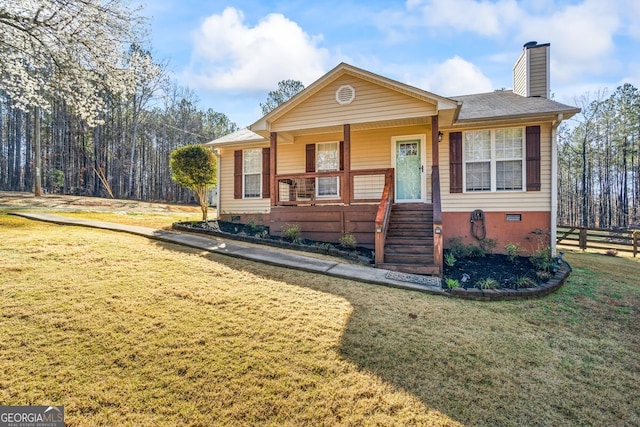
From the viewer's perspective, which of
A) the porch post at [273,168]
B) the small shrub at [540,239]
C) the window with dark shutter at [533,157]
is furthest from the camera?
the porch post at [273,168]

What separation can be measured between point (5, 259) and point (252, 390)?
529 cm

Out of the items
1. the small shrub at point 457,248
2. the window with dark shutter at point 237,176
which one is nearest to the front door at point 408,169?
the small shrub at point 457,248

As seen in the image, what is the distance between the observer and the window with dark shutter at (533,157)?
26.1 ft

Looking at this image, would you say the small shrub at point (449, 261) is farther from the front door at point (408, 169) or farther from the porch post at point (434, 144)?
the front door at point (408, 169)

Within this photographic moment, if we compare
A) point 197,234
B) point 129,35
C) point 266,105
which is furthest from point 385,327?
point 266,105

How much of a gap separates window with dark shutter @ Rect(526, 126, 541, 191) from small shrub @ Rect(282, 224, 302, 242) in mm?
6411

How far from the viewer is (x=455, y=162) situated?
28.1 ft

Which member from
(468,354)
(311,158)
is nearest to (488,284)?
(468,354)

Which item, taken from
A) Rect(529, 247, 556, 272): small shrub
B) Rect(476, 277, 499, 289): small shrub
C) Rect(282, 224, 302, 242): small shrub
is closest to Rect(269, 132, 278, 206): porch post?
Rect(282, 224, 302, 242): small shrub

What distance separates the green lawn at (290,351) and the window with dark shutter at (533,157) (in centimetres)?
371

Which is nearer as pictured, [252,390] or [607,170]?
[252,390]

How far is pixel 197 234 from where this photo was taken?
882cm

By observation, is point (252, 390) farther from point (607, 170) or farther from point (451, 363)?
point (607, 170)

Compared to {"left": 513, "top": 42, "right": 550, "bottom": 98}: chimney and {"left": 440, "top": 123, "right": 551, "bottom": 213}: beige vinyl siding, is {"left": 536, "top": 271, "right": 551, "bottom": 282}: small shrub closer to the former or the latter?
{"left": 440, "top": 123, "right": 551, "bottom": 213}: beige vinyl siding
